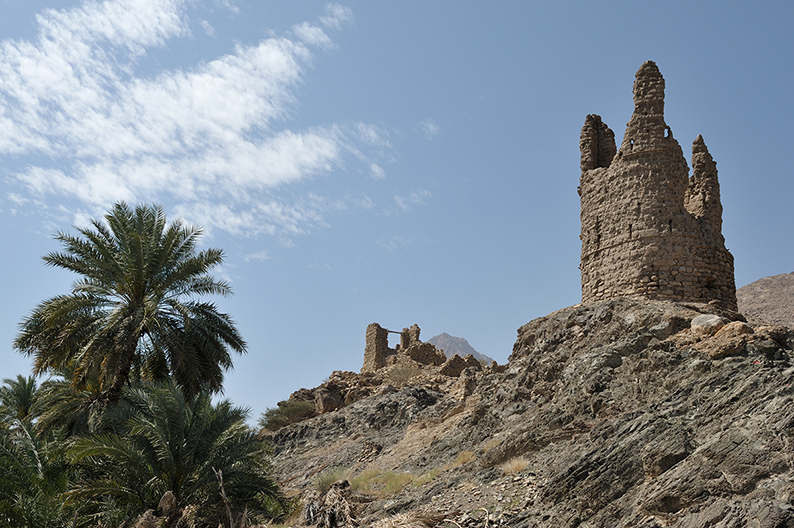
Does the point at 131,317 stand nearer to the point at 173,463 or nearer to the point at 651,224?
the point at 173,463

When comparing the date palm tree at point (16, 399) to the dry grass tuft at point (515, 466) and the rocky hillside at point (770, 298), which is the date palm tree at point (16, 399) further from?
the rocky hillside at point (770, 298)

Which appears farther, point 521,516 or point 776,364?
point 776,364

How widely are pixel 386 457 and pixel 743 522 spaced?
11.5 meters

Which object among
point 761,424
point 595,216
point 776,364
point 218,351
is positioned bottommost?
point 761,424

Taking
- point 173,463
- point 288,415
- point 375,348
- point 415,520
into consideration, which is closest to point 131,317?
point 173,463

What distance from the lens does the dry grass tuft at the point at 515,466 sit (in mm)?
10938

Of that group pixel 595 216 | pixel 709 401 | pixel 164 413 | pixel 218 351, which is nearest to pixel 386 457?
pixel 218 351

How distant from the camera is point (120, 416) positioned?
1434 centimetres

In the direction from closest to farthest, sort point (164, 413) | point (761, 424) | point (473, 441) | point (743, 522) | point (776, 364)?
point (743, 522), point (761, 424), point (776, 364), point (164, 413), point (473, 441)

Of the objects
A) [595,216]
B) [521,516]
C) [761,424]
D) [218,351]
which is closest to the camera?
[761,424]

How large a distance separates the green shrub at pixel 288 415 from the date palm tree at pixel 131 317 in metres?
13.0

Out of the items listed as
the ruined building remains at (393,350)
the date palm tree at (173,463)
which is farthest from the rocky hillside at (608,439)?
the ruined building remains at (393,350)

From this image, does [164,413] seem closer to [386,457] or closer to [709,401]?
[386,457]

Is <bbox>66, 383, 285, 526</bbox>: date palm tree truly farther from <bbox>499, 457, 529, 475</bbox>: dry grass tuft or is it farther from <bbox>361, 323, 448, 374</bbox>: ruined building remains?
<bbox>361, 323, 448, 374</bbox>: ruined building remains
